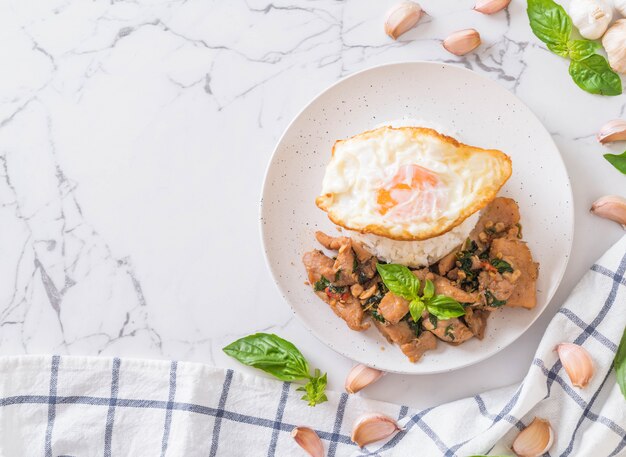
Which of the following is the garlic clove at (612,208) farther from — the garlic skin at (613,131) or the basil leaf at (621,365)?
the basil leaf at (621,365)

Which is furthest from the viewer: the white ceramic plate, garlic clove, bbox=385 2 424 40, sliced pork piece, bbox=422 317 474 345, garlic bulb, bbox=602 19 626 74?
garlic clove, bbox=385 2 424 40

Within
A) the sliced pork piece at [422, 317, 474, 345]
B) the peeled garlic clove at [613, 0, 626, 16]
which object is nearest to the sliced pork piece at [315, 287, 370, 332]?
the sliced pork piece at [422, 317, 474, 345]

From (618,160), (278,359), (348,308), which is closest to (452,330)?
(348,308)

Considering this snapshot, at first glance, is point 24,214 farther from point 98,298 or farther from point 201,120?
point 201,120

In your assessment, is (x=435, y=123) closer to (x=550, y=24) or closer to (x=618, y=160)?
(x=550, y=24)

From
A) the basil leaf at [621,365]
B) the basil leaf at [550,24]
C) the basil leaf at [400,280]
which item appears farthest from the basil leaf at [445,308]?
the basil leaf at [550,24]

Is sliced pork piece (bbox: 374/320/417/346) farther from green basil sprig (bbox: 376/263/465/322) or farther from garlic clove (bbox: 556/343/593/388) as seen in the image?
garlic clove (bbox: 556/343/593/388)

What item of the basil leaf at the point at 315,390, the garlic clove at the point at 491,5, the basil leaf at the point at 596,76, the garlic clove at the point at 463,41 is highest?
the garlic clove at the point at 491,5
